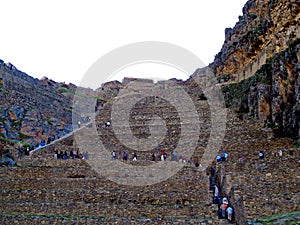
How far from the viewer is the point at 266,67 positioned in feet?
115

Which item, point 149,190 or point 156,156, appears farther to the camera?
point 156,156

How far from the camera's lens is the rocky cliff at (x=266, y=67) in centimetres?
2834

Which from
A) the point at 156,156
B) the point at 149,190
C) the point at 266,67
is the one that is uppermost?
the point at 266,67

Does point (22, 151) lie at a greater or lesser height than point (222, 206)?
greater

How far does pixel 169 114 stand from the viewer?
127 feet

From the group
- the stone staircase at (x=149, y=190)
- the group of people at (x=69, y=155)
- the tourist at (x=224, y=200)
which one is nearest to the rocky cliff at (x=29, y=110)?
the group of people at (x=69, y=155)

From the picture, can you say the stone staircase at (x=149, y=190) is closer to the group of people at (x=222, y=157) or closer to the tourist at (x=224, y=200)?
the group of people at (x=222, y=157)

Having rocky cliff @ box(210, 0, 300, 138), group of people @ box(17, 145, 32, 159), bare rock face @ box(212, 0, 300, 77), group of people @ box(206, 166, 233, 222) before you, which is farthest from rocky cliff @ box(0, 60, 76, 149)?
group of people @ box(206, 166, 233, 222)

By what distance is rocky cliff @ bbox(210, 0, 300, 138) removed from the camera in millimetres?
28344

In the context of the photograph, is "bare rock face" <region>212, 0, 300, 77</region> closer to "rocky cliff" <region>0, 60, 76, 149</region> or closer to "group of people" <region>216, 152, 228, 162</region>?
"group of people" <region>216, 152, 228, 162</region>

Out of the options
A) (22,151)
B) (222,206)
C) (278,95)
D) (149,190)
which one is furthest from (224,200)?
(22,151)

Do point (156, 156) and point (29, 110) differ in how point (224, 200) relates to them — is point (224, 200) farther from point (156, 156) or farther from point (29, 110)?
point (29, 110)

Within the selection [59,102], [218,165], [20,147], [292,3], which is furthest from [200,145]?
[59,102]

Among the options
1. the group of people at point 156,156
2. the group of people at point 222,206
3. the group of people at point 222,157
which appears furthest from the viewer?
the group of people at point 156,156
